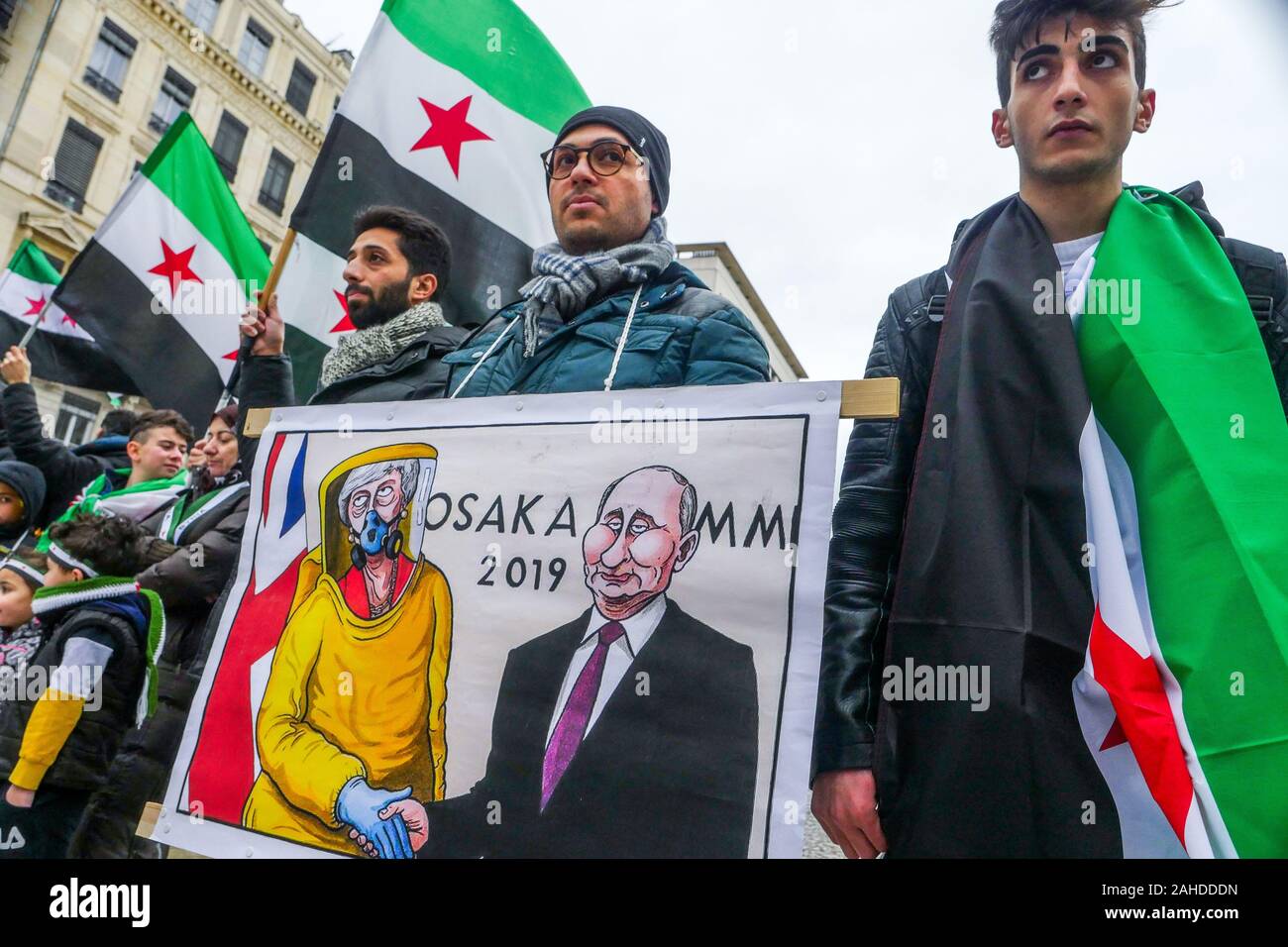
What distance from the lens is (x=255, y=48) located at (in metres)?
27.3

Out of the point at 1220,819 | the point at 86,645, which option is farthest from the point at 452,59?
the point at 1220,819

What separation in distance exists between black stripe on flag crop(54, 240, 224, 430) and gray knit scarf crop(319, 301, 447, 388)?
2602 mm

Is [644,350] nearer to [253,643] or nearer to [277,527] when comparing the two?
[277,527]

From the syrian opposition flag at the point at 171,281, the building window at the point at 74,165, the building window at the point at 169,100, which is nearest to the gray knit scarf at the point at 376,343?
the syrian opposition flag at the point at 171,281

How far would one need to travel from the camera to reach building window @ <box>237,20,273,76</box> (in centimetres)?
2694

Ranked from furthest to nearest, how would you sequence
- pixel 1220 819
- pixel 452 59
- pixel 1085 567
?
1. pixel 452 59
2. pixel 1085 567
3. pixel 1220 819

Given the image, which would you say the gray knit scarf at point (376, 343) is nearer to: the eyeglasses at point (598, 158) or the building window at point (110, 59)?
the eyeglasses at point (598, 158)

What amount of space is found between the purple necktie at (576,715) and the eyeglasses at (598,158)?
1318 mm

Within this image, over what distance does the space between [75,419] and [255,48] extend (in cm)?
1308

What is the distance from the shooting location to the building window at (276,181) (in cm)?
2752
